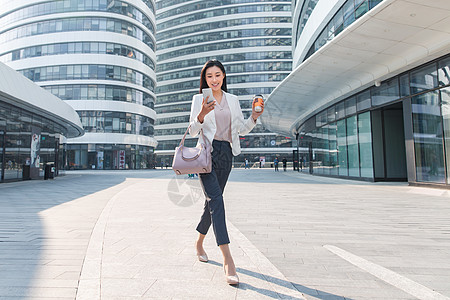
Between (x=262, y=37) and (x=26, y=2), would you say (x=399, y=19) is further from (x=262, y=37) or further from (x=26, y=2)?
(x=262, y=37)

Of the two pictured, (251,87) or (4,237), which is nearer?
(4,237)

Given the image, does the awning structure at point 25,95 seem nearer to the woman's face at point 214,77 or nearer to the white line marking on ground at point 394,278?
the woman's face at point 214,77

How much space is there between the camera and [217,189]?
264 centimetres

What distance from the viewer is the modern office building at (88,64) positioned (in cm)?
3850

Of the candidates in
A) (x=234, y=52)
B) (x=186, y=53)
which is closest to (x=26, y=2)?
(x=186, y=53)

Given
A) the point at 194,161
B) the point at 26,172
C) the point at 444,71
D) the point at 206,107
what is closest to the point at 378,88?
the point at 444,71

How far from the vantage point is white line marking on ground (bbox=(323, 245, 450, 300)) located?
2233mm

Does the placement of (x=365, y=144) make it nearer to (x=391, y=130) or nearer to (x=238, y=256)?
(x=391, y=130)

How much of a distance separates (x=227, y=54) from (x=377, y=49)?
56027 mm

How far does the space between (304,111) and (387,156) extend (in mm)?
9318

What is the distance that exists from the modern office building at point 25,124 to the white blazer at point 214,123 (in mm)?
11553

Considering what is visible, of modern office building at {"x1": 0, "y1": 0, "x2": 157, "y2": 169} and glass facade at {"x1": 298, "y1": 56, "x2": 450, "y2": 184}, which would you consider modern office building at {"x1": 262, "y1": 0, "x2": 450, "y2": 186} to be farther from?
modern office building at {"x1": 0, "y1": 0, "x2": 157, "y2": 169}

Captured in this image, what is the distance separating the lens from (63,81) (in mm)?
38531

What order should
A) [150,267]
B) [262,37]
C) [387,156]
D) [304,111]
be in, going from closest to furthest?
[150,267], [387,156], [304,111], [262,37]
